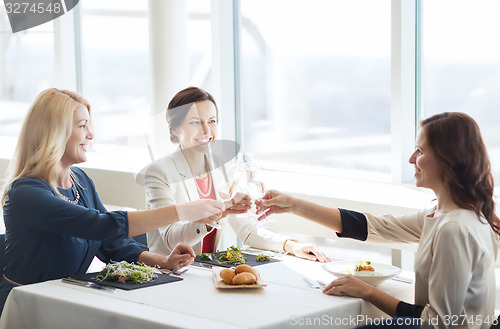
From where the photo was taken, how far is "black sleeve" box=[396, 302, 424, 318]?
2043mm

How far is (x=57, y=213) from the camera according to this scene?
237 centimetres

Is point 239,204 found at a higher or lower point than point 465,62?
lower

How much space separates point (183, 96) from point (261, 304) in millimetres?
1363

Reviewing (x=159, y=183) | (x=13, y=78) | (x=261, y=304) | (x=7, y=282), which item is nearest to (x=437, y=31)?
(x=159, y=183)

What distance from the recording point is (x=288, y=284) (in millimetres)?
2350

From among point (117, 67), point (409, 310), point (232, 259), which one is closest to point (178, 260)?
point (232, 259)

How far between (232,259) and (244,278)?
0.37 metres

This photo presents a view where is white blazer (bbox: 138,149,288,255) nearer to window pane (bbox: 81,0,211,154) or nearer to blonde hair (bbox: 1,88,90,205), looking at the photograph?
blonde hair (bbox: 1,88,90,205)

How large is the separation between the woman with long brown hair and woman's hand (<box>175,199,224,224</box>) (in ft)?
1.56

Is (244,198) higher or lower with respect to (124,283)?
higher

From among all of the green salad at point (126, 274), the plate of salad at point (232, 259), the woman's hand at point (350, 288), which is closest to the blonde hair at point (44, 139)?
the green salad at point (126, 274)

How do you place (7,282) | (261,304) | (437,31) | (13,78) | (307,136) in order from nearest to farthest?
(261,304) → (7,282) → (437,31) → (307,136) → (13,78)

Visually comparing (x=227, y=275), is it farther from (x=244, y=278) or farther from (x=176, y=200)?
(x=176, y=200)

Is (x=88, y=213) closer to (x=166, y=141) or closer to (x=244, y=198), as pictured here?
(x=244, y=198)
